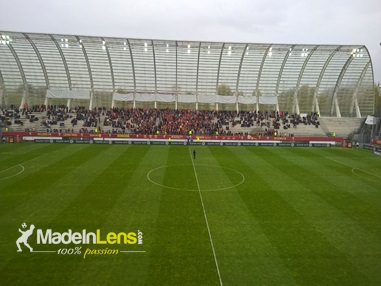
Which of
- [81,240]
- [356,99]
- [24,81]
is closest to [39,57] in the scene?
[24,81]

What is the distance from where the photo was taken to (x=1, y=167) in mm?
29312

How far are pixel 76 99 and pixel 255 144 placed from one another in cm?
3737

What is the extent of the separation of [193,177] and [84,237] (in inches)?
531

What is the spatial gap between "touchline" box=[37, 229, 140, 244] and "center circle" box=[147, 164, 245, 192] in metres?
8.57

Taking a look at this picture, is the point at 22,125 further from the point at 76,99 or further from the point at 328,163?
the point at 328,163

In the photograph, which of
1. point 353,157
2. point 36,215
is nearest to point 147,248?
point 36,215

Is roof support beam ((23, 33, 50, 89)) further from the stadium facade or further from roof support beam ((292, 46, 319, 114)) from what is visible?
roof support beam ((292, 46, 319, 114))

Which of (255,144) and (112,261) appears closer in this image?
(112,261)

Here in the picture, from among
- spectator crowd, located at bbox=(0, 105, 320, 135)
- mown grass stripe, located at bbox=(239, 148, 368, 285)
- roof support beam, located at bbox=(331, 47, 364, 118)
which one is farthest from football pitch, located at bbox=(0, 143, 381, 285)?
roof support beam, located at bbox=(331, 47, 364, 118)

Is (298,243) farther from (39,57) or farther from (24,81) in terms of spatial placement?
A: (24,81)

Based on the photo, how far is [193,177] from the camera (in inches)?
1075

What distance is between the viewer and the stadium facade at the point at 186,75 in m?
58.7

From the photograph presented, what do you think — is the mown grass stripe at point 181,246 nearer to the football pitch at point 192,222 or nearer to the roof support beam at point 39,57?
the football pitch at point 192,222

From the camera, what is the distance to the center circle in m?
24.3
